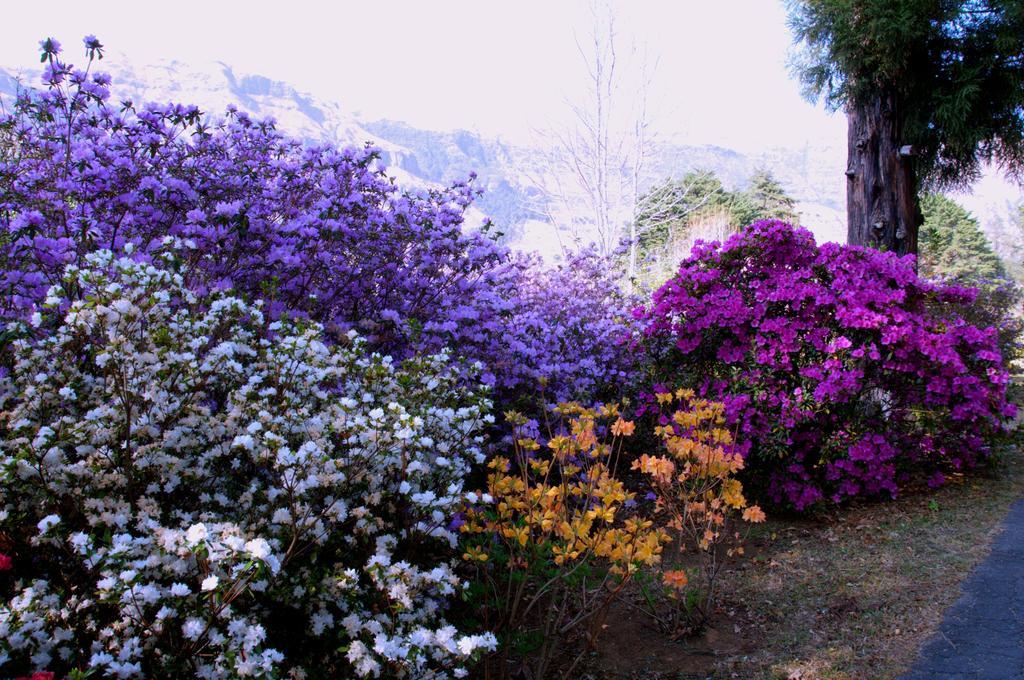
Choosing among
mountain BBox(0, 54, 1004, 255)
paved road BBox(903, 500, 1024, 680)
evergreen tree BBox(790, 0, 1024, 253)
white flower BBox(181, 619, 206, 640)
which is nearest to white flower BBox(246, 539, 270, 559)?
white flower BBox(181, 619, 206, 640)

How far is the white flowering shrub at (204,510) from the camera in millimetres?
1422

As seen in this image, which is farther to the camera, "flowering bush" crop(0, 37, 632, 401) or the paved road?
"flowering bush" crop(0, 37, 632, 401)

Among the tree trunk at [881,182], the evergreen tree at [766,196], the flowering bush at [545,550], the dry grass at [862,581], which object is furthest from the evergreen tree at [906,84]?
the evergreen tree at [766,196]

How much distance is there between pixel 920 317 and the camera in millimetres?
4137

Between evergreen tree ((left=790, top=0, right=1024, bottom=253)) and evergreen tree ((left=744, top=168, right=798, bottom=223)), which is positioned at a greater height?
evergreen tree ((left=744, top=168, right=798, bottom=223))

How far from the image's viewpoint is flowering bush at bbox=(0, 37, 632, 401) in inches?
121

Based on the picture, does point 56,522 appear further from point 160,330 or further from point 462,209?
point 462,209

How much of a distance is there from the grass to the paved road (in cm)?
6

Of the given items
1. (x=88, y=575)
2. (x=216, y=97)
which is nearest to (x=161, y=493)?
(x=88, y=575)

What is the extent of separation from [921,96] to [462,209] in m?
5.31

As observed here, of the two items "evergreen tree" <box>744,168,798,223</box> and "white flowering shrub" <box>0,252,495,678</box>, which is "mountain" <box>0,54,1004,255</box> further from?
"white flowering shrub" <box>0,252,495,678</box>

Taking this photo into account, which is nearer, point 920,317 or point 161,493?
point 161,493

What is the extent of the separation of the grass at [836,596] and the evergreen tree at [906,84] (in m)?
3.21

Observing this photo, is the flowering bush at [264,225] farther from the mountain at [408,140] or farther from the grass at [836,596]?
the mountain at [408,140]
